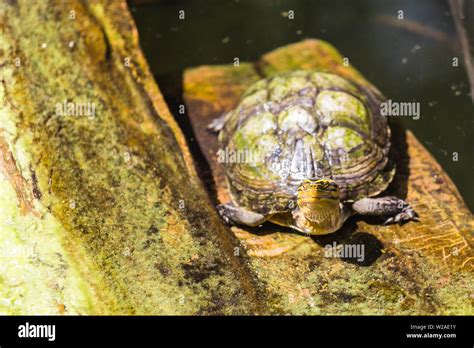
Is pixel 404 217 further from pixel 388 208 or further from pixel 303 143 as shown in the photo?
pixel 303 143

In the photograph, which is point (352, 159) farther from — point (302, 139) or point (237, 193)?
point (237, 193)

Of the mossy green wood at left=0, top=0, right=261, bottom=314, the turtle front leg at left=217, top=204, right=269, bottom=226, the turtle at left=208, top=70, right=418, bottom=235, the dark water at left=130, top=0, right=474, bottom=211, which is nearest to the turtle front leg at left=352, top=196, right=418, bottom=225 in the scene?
the turtle at left=208, top=70, right=418, bottom=235

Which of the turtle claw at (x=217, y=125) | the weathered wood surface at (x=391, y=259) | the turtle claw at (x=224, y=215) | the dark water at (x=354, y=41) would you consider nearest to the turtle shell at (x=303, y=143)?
the turtle claw at (x=224, y=215)

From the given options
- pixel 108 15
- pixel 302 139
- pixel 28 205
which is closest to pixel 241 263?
pixel 302 139

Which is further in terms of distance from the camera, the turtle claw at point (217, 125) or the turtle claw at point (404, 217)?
the turtle claw at point (217, 125)

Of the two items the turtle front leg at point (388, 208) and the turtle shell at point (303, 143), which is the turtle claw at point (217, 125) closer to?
the turtle shell at point (303, 143)

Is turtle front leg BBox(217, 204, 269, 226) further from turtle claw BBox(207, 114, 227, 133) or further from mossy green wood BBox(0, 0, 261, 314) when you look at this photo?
turtle claw BBox(207, 114, 227, 133)

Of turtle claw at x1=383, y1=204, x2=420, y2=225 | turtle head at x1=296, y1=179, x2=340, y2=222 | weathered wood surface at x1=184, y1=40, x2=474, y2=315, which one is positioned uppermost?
turtle head at x1=296, y1=179, x2=340, y2=222

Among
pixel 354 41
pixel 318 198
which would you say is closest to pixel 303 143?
pixel 318 198
